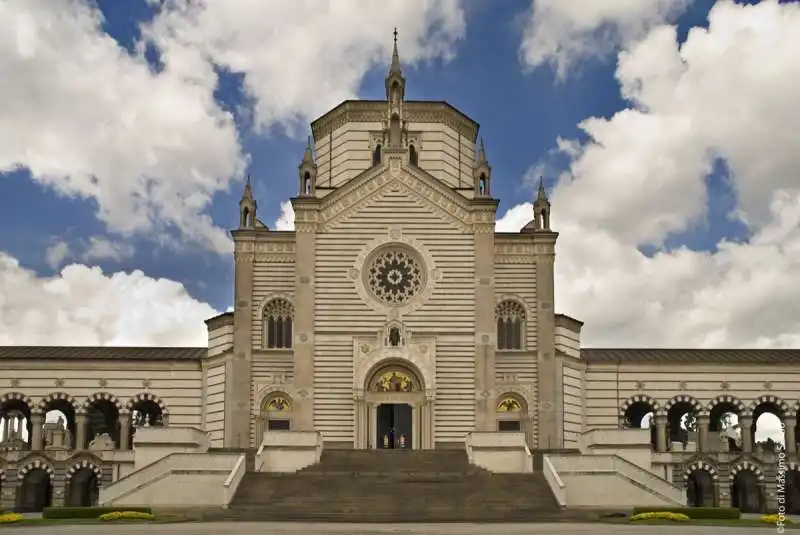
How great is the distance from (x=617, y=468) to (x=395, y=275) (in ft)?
57.5

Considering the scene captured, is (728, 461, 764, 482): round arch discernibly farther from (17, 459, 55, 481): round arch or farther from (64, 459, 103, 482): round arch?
(17, 459, 55, 481): round arch

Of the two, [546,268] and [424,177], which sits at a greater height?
[424,177]

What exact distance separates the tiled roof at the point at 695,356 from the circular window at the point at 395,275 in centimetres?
1057

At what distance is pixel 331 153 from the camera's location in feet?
222

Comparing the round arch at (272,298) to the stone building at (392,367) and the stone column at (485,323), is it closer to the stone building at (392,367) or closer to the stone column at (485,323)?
the stone building at (392,367)

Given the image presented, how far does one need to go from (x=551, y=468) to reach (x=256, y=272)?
70.1 ft

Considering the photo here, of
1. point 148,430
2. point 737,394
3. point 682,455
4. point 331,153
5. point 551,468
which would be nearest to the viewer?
A: point 551,468

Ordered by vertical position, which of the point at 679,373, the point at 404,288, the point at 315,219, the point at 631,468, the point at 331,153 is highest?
the point at 331,153

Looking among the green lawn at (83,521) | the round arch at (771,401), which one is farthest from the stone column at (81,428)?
the round arch at (771,401)

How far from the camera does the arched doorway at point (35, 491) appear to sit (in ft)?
190

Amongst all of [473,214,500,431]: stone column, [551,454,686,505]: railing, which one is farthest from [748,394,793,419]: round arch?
[551,454,686,505]: railing

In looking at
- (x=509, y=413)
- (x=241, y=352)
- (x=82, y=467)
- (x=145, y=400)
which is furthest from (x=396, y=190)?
(x=82, y=467)

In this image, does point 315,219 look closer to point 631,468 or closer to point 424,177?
point 424,177

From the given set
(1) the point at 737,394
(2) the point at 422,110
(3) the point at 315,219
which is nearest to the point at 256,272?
(3) the point at 315,219
